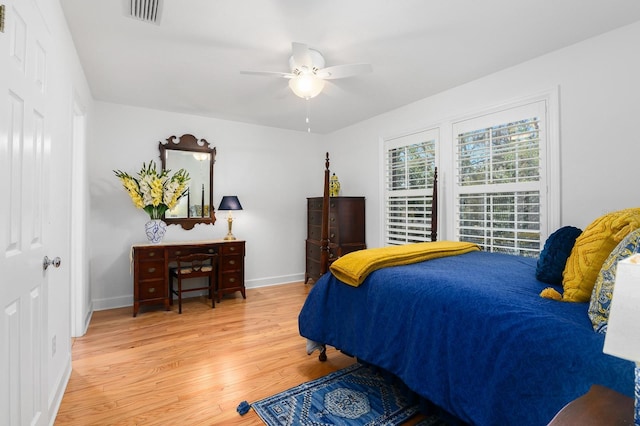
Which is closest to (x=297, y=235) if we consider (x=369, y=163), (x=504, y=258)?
(x=369, y=163)

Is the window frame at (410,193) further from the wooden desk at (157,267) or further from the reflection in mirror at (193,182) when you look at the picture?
the reflection in mirror at (193,182)

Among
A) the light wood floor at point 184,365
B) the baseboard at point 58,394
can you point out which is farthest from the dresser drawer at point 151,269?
the baseboard at point 58,394

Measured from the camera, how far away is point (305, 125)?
16.0 feet

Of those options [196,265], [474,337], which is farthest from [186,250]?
[474,337]

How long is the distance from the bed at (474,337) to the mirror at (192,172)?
8.69ft

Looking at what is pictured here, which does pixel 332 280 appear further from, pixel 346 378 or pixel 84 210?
pixel 84 210

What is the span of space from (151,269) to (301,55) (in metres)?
2.89

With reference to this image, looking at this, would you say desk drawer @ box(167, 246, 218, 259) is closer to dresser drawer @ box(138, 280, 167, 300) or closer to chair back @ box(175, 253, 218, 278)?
chair back @ box(175, 253, 218, 278)

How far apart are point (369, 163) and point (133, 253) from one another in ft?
10.5

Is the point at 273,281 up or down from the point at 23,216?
down

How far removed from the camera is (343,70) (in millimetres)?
2449

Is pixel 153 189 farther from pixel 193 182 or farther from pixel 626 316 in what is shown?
pixel 626 316

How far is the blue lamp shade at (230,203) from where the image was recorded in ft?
14.0

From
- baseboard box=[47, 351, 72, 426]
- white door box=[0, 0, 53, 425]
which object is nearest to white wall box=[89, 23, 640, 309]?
baseboard box=[47, 351, 72, 426]
